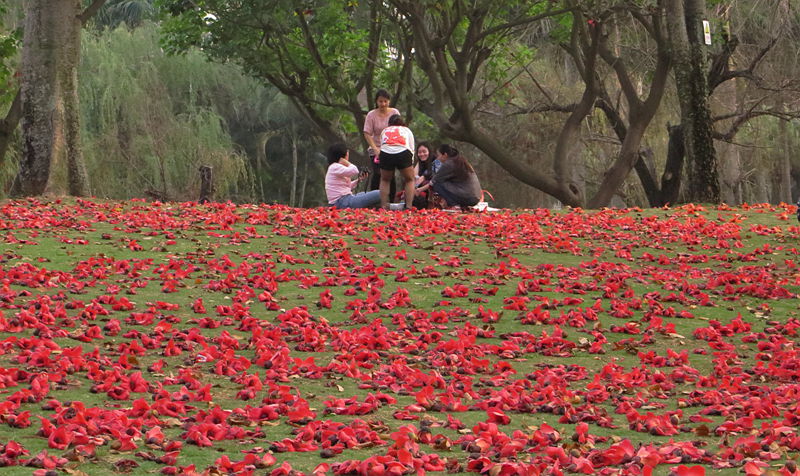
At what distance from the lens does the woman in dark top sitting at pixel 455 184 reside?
691 inches

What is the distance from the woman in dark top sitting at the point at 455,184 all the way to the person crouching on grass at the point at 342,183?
1013mm

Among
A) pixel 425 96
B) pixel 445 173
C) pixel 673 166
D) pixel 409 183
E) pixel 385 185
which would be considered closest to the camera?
pixel 409 183

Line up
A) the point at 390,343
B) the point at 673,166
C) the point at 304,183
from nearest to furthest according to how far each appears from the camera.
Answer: the point at 390,343, the point at 673,166, the point at 304,183

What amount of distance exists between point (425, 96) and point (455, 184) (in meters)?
13.2

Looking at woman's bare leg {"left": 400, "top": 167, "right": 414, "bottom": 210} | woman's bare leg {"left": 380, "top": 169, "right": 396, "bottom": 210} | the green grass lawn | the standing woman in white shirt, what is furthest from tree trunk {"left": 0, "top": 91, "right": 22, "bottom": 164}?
woman's bare leg {"left": 400, "top": 167, "right": 414, "bottom": 210}

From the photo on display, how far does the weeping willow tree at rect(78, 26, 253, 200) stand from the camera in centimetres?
3092

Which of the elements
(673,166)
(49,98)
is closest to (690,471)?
(49,98)

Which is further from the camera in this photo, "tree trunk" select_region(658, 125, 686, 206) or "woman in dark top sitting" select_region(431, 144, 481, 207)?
"tree trunk" select_region(658, 125, 686, 206)

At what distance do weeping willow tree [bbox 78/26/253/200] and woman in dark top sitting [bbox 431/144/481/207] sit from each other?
45.4ft

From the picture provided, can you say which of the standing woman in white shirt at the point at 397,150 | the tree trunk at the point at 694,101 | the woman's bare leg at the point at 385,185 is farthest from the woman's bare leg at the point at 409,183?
the tree trunk at the point at 694,101

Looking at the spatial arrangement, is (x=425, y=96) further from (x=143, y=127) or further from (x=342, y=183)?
(x=342, y=183)

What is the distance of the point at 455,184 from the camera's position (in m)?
17.8

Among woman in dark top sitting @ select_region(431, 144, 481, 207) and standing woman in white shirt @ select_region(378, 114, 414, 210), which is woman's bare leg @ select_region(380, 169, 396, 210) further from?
woman in dark top sitting @ select_region(431, 144, 481, 207)

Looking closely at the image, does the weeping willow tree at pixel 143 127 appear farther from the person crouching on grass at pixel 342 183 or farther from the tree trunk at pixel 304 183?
the person crouching on grass at pixel 342 183
